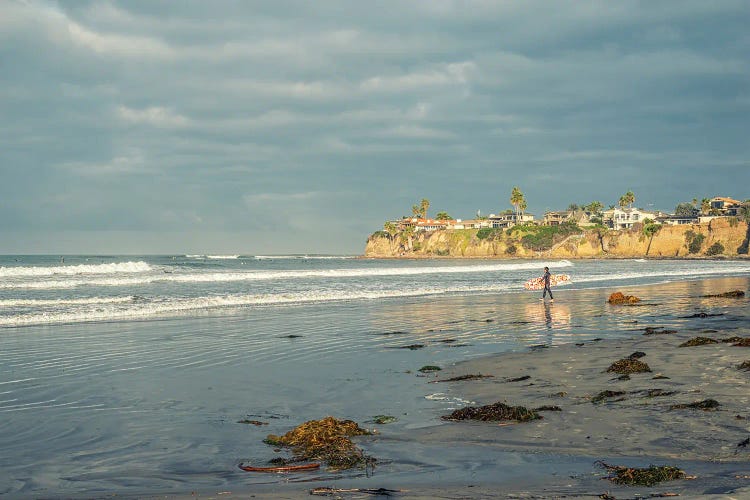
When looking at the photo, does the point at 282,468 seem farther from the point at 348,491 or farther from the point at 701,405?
the point at 701,405

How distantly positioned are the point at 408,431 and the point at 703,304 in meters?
25.8

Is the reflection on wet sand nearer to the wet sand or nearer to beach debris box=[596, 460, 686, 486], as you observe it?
the wet sand

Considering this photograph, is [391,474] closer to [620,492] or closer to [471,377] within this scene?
[620,492]

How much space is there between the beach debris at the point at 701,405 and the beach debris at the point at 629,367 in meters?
3.10

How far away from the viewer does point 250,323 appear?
25.1m

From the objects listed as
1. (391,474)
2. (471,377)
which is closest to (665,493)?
(391,474)

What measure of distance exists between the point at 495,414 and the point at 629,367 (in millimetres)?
4899

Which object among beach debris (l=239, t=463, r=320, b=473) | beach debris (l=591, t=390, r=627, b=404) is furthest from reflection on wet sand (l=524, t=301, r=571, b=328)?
beach debris (l=239, t=463, r=320, b=473)

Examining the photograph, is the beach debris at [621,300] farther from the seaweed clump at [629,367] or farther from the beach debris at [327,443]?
the beach debris at [327,443]

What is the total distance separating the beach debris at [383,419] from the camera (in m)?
9.78

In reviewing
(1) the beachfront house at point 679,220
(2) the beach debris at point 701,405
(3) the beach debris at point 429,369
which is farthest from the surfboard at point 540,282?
(1) the beachfront house at point 679,220

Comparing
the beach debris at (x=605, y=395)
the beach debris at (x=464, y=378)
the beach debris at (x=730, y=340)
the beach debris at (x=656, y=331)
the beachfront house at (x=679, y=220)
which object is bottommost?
the beach debris at (x=656, y=331)

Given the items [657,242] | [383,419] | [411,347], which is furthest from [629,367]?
[657,242]

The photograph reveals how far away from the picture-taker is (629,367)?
13164mm
